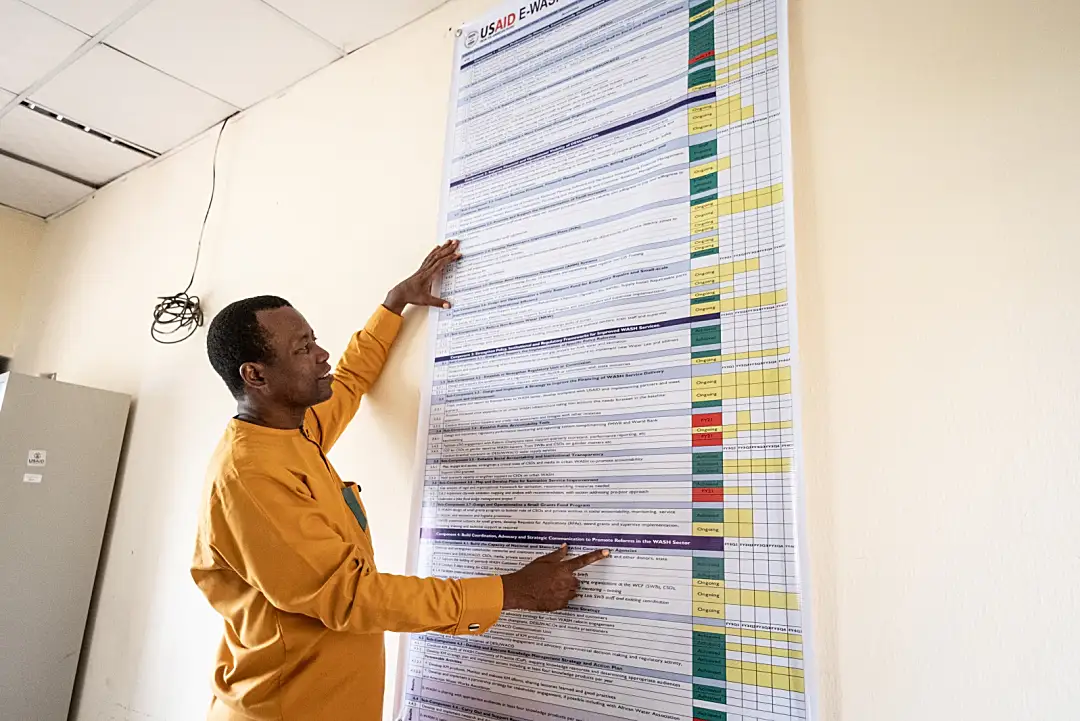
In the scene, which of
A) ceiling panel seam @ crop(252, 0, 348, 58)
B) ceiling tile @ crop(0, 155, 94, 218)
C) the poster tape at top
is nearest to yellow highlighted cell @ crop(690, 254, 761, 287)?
the poster tape at top

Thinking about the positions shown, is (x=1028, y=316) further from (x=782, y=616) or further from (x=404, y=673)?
(x=404, y=673)

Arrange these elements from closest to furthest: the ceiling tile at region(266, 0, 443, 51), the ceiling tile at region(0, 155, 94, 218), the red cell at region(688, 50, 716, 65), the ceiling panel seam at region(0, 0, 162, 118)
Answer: the red cell at region(688, 50, 716, 65) → the ceiling tile at region(266, 0, 443, 51) → the ceiling panel seam at region(0, 0, 162, 118) → the ceiling tile at region(0, 155, 94, 218)

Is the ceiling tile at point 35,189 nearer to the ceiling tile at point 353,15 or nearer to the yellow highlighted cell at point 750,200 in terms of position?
the ceiling tile at point 353,15

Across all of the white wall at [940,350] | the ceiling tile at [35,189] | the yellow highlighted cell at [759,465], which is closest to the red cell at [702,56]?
the white wall at [940,350]

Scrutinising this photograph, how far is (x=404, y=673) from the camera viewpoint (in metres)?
1.47

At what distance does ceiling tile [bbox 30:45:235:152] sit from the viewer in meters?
2.36

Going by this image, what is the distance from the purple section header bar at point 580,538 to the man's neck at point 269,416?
1.20 ft

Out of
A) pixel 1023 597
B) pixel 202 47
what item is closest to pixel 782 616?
pixel 1023 597

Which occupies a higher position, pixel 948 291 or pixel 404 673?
pixel 948 291

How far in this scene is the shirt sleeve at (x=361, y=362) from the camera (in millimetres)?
1668

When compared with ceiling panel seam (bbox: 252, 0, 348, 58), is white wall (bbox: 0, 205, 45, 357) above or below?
below

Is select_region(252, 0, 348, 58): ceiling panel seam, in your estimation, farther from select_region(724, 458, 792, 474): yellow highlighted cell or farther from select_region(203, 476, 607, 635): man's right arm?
select_region(724, 458, 792, 474): yellow highlighted cell

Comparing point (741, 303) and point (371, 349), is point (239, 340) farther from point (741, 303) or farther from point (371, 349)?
point (741, 303)

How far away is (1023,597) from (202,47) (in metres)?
2.46
